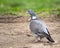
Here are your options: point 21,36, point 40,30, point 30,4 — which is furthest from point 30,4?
point 40,30

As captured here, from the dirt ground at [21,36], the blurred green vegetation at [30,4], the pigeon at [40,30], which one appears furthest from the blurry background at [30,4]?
the pigeon at [40,30]

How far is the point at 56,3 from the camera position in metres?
19.5

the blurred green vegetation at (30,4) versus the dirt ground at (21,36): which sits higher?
the blurred green vegetation at (30,4)

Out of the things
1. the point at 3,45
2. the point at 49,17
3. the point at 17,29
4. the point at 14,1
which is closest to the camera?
the point at 3,45

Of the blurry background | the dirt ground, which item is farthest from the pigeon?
the blurry background

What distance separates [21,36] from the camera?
12.7m

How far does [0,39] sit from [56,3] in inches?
295

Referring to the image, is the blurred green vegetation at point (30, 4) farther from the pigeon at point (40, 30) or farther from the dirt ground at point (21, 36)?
the pigeon at point (40, 30)

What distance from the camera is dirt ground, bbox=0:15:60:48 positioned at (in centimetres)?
1167

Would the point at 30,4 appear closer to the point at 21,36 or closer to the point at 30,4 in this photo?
the point at 30,4

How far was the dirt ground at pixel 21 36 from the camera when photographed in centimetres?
1167

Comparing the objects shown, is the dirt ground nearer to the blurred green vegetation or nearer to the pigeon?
the pigeon

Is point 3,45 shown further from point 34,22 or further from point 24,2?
point 24,2

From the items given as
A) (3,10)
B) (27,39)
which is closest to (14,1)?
(3,10)
